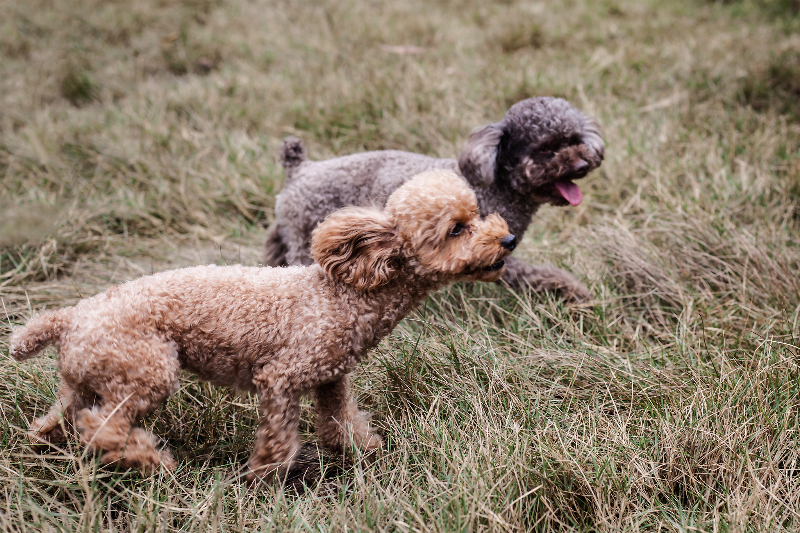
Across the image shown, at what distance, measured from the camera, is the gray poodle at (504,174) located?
306cm

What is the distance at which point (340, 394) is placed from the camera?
2176 mm

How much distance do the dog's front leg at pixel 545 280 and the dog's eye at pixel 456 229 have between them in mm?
1169

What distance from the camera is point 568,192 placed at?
3.12 meters

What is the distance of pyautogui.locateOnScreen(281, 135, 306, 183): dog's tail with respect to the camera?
3.21 meters

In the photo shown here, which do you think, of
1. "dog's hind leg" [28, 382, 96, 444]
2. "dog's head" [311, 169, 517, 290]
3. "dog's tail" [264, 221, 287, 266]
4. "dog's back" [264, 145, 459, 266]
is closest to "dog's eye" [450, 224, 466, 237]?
"dog's head" [311, 169, 517, 290]

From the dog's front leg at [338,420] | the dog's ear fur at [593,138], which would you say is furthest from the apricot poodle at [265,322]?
the dog's ear fur at [593,138]

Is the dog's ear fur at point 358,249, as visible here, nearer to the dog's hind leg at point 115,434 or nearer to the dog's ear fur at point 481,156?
the dog's hind leg at point 115,434

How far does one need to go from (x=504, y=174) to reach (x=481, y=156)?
0.75 feet

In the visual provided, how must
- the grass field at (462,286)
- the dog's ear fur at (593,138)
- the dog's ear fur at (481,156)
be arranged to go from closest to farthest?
the grass field at (462,286) < the dog's ear fur at (481,156) < the dog's ear fur at (593,138)

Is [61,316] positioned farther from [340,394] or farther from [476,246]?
[476,246]

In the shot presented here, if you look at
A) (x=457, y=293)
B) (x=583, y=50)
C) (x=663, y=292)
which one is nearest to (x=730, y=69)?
(x=583, y=50)

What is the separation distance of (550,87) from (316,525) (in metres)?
4.16

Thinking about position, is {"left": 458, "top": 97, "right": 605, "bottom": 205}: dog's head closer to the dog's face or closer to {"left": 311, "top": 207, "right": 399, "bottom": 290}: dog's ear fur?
the dog's face

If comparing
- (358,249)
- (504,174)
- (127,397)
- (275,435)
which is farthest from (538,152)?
(127,397)
